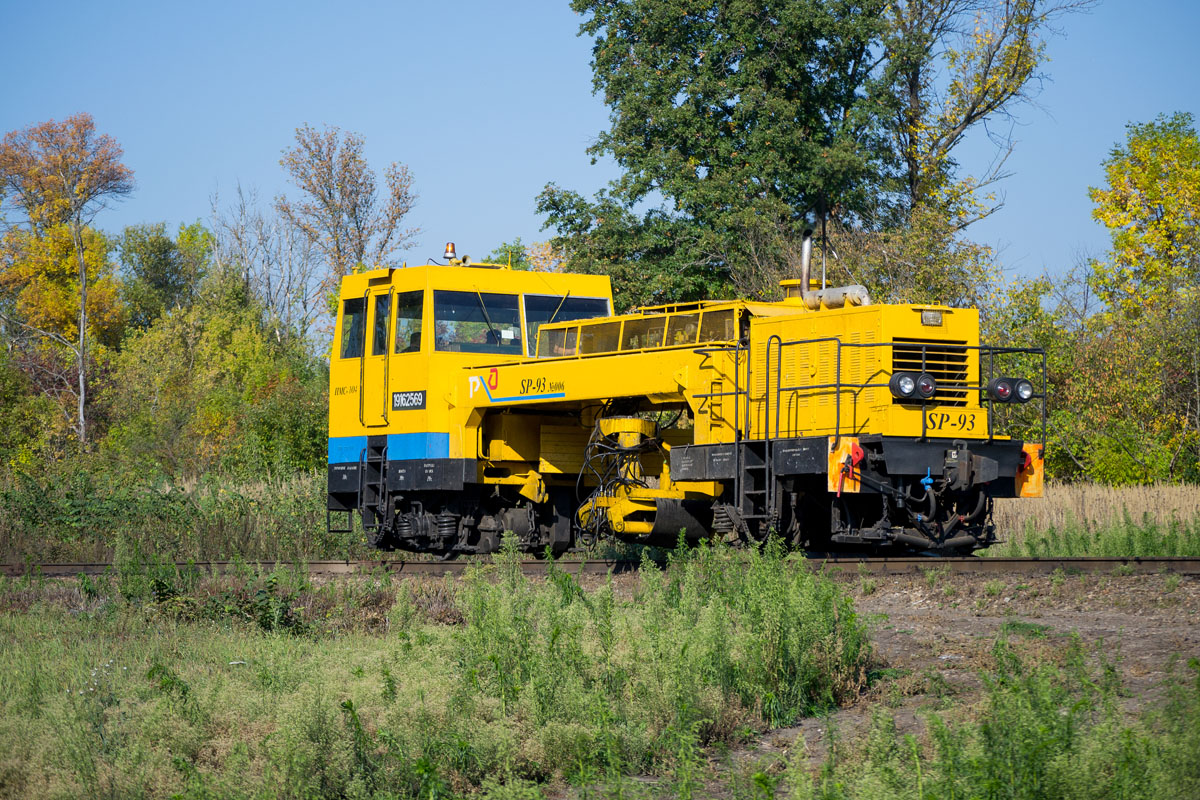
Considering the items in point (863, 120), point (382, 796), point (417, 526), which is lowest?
point (382, 796)

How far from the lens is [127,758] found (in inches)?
239

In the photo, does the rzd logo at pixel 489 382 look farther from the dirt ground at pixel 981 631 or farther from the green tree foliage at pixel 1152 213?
the green tree foliage at pixel 1152 213

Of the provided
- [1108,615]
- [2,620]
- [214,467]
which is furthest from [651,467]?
[214,467]

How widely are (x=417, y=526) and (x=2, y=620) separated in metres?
5.68

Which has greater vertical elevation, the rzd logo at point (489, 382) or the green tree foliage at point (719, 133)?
the green tree foliage at point (719, 133)

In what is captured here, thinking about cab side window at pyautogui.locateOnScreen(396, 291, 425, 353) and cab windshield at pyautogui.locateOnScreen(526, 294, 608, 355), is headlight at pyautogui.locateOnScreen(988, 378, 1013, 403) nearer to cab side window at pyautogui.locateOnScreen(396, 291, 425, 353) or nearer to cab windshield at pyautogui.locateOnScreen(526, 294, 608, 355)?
cab windshield at pyautogui.locateOnScreen(526, 294, 608, 355)

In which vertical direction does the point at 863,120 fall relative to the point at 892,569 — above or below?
above

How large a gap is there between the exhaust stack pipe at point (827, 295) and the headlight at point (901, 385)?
39.3 inches

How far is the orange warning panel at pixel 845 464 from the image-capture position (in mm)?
10758

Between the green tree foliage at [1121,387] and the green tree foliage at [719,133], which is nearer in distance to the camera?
the green tree foliage at [1121,387]

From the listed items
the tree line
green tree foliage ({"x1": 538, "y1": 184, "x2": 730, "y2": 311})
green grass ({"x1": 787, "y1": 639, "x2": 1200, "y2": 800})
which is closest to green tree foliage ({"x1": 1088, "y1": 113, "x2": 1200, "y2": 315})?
the tree line

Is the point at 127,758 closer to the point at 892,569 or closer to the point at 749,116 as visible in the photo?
the point at 892,569

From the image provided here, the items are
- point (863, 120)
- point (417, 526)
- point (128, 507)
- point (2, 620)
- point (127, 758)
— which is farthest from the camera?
point (863, 120)

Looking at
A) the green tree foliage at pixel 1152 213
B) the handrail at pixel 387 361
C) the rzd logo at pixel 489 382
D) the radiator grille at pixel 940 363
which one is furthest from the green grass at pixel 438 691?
the green tree foliage at pixel 1152 213
